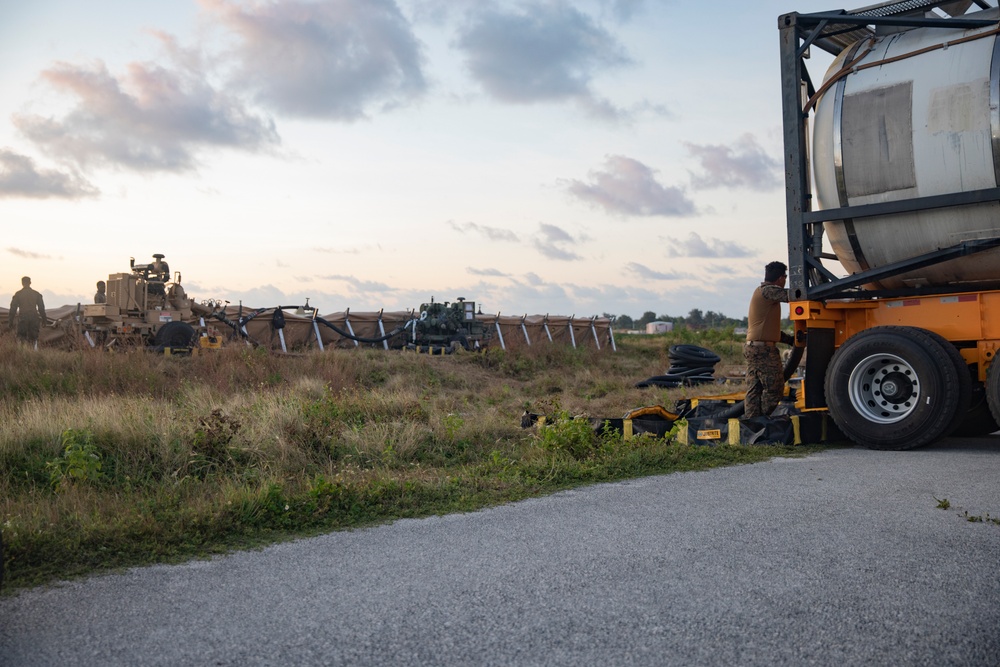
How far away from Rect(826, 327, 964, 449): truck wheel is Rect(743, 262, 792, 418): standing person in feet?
2.84

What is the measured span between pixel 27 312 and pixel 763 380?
16.9m

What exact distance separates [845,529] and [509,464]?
10.7 ft

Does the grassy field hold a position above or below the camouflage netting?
below

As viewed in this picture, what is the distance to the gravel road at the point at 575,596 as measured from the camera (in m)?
3.34

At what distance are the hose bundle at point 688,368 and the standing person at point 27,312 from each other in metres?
13.8

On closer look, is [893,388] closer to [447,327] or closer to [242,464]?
[242,464]

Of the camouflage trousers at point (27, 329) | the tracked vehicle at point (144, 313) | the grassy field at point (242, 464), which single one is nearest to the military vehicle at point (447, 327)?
the tracked vehicle at point (144, 313)

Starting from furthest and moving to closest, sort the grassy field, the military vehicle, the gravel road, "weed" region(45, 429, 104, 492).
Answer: the military vehicle → "weed" region(45, 429, 104, 492) → the grassy field → the gravel road

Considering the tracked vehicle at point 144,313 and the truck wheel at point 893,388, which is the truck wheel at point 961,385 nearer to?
the truck wheel at point 893,388

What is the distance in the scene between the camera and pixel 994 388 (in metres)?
8.16

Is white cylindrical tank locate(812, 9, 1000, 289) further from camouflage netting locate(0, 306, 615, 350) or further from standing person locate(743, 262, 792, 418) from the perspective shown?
camouflage netting locate(0, 306, 615, 350)

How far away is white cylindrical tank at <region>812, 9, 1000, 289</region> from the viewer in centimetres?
825

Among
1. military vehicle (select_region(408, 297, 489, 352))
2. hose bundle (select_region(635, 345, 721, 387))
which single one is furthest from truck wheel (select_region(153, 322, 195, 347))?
hose bundle (select_region(635, 345, 721, 387))

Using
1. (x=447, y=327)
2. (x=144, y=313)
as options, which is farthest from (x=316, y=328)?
(x=144, y=313)
